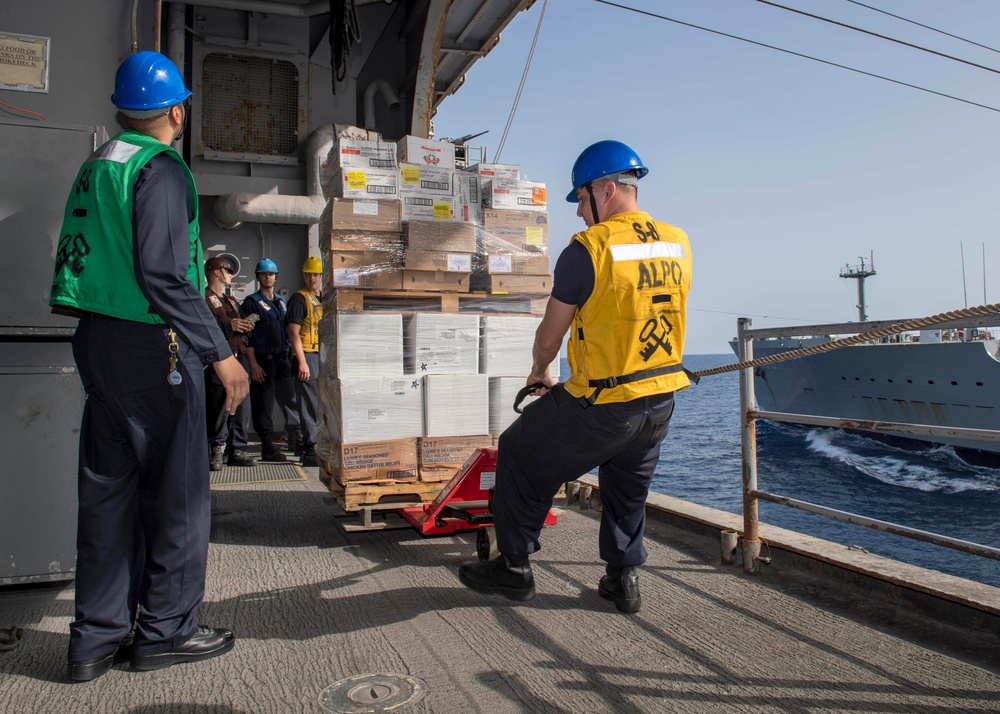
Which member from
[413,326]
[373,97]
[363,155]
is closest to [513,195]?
[363,155]

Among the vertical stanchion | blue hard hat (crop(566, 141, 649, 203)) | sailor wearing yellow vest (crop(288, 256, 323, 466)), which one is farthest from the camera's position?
sailor wearing yellow vest (crop(288, 256, 323, 466))

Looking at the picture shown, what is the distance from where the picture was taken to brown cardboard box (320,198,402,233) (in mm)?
→ 4539

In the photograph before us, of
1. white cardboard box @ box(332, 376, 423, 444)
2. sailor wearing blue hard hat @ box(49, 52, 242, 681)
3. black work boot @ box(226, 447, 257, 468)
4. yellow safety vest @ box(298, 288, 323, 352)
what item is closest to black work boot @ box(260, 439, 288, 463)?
black work boot @ box(226, 447, 257, 468)

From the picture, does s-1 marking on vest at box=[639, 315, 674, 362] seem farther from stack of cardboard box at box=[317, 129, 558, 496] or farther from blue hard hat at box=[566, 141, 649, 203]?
stack of cardboard box at box=[317, 129, 558, 496]

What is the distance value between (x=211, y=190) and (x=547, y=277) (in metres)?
6.57

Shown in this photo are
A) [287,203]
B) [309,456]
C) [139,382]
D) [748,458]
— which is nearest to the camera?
[139,382]

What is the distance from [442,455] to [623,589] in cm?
183

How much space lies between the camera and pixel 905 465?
44500mm

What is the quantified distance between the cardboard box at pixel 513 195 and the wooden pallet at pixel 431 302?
0.66m

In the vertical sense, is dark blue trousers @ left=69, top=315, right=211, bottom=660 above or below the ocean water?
above

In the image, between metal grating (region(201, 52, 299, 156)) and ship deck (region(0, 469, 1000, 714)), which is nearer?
ship deck (region(0, 469, 1000, 714))

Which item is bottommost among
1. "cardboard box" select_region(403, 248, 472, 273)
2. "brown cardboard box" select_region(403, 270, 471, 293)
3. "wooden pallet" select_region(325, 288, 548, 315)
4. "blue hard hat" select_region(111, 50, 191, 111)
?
"wooden pallet" select_region(325, 288, 548, 315)

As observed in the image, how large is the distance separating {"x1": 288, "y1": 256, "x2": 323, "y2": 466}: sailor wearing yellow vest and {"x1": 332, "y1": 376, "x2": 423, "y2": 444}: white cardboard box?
2596mm

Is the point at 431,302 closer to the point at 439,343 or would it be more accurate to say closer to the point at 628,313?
the point at 439,343
